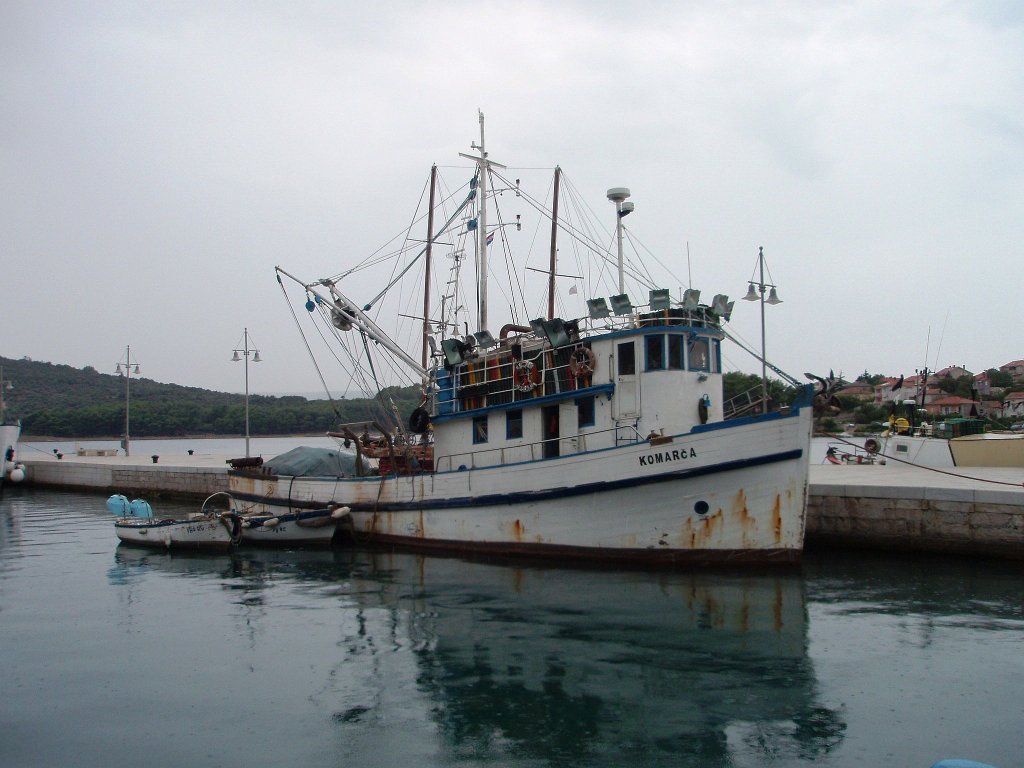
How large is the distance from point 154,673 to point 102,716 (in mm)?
1422

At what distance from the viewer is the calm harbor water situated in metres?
7.09

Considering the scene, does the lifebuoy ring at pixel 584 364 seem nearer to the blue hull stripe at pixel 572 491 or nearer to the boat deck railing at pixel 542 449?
the boat deck railing at pixel 542 449

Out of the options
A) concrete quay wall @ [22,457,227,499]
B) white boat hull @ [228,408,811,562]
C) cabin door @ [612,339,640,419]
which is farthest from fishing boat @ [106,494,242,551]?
concrete quay wall @ [22,457,227,499]

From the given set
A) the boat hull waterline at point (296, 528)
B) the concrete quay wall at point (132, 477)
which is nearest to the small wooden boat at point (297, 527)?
the boat hull waterline at point (296, 528)

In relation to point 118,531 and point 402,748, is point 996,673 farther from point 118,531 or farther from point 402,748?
point 118,531

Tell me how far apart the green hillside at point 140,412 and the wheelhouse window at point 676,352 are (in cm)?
5522

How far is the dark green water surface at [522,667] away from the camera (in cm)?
709

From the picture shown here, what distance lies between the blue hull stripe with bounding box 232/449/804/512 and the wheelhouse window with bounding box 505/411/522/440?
1600 millimetres

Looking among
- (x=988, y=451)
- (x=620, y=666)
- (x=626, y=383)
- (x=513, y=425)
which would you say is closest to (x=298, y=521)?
(x=513, y=425)

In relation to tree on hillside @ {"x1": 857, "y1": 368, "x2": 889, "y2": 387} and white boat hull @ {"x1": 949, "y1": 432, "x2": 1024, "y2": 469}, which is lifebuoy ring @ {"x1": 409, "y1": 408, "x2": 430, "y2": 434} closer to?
white boat hull @ {"x1": 949, "y1": 432, "x2": 1024, "y2": 469}

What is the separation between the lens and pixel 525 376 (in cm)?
1692

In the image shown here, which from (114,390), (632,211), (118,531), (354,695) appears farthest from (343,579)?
(114,390)

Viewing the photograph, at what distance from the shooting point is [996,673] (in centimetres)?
880

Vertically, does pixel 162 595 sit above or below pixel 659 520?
below
